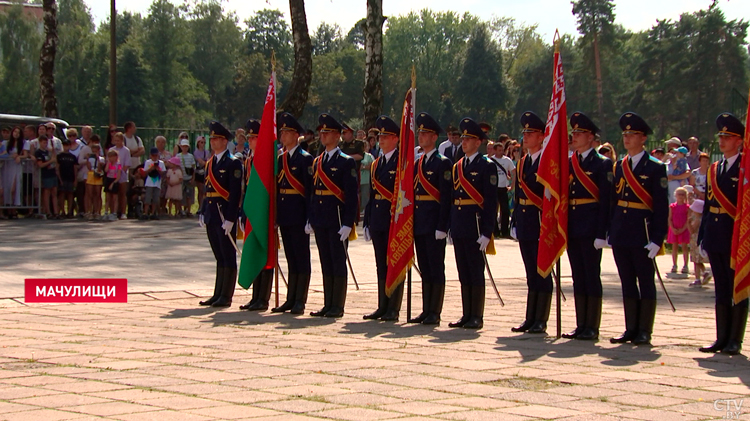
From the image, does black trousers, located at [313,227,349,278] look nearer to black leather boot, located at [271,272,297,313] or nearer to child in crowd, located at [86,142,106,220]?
black leather boot, located at [271,272,297,313]

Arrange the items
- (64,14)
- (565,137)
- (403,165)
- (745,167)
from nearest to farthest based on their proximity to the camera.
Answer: (745,167), (565,137), (403,165), (64,14)

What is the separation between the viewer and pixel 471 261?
31.0ft

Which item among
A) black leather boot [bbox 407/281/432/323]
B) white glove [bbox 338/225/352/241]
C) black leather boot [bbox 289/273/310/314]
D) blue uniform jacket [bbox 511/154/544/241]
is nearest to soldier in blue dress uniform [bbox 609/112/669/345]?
blue uniform jacket [bbox 511/154/544/241]

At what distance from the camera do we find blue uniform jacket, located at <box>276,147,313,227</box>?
34.3 ft

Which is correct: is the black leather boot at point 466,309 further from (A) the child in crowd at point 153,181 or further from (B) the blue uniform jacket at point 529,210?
(A) the child in crowd at point 153,181

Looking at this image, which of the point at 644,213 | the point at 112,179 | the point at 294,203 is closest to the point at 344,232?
the point at 294,203

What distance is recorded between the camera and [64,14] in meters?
74.9

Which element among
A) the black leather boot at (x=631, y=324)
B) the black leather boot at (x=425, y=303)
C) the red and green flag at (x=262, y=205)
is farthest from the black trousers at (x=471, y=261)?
the red and green flag at (x=262, y=205)

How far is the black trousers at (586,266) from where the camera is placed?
8.80 m

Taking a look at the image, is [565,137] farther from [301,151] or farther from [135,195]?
[135,195]

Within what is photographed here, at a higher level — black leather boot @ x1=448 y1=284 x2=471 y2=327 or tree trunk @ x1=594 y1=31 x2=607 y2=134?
tree trunk @ x1=594 y1=31 x2=607 y2=134

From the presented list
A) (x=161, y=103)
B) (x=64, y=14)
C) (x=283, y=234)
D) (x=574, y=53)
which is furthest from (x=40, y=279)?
(x=64, y=14)

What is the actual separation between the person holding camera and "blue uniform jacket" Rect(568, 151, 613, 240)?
40.1 ft

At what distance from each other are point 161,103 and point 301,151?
189 ft
